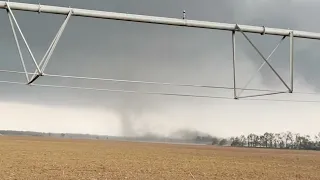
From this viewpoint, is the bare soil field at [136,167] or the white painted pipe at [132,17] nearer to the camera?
the white painted pipe at [132,17]

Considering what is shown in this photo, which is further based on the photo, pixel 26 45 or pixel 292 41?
pixel 292 41

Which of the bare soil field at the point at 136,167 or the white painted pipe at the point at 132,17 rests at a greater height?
the white painted pipe at the point at 132,17

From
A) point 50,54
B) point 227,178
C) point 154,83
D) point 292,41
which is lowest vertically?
point 227,178

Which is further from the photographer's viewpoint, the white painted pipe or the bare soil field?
the bare soil field

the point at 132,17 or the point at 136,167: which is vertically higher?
the point at 132,17

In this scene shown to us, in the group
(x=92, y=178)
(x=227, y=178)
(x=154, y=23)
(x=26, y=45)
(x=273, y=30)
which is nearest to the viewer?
(x=26, y=45)

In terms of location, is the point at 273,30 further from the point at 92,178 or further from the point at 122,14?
the point at 92,178

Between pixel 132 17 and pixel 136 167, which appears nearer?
pixel 132 17

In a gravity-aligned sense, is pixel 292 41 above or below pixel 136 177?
above

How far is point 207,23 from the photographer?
9305 mm

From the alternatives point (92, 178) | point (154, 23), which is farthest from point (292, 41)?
point (92, 178)

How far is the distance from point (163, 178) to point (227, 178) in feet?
22.3

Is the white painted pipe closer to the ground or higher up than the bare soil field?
higher up

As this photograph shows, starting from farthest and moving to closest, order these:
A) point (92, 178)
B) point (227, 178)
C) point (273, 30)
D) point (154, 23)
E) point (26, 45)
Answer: point (227, 178), point (92, 178), point (273, 30), point (154, 23), point (26, 45)
